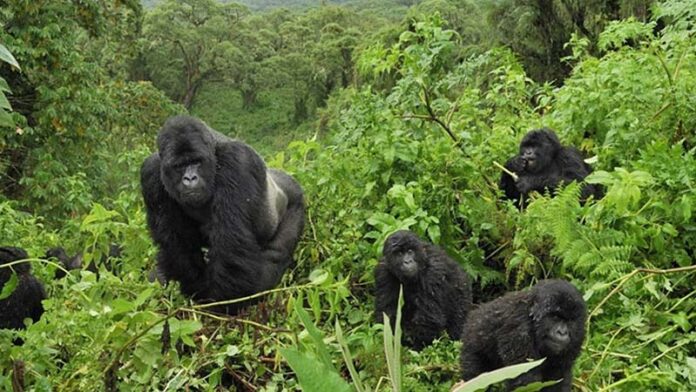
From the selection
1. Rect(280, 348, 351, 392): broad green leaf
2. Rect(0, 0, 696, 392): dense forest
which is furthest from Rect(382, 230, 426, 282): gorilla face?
Rect(280, 348, 351, 392): broad green leaf

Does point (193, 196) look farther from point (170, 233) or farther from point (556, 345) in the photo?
point (556, 345)

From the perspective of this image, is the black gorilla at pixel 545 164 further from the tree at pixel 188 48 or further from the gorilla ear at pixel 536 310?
the tree at pixel 188 48

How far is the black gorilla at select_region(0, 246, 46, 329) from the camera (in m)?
4.09

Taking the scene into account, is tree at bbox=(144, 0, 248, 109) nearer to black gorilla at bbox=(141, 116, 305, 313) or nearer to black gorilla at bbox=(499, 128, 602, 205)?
black gorilla at bbox=(499, 128, 602, 205)

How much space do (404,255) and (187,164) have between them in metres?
1.12

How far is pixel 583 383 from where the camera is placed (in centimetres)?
306

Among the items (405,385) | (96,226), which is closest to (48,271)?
(96,226)

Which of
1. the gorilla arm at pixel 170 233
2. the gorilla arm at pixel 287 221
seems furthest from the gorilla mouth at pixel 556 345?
the gorilla arm at pixel 170 233

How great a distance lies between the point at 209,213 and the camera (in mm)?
3801

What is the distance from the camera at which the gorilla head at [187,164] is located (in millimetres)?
3580

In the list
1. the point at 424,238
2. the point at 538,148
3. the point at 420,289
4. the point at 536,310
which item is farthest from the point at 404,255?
the point at 538,148

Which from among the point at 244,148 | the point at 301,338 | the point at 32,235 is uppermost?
the point at 244,148

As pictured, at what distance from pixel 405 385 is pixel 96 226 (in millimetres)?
1947

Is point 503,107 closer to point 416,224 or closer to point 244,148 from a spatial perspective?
point 416,224
